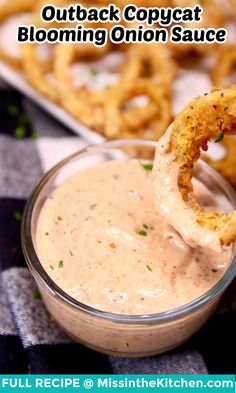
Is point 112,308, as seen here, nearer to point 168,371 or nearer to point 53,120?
point 168,371

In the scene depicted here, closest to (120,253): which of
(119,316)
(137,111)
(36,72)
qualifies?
(119,316)

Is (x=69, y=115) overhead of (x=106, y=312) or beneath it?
overhead

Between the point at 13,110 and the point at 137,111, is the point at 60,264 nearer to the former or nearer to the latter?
the point at 137,111

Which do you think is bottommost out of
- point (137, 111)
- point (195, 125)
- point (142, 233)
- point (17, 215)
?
point (17, 215)

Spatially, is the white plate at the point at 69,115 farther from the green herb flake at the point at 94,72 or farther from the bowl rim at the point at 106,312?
the bowl rim at the point at 106,312

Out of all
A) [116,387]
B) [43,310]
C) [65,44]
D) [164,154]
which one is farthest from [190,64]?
[116,387]

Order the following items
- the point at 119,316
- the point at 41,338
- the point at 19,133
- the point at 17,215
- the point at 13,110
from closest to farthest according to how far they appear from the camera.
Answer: the point at 119,316
the point at 41,338
the point at 17,215
the point at 19,133
the point at 13,110
